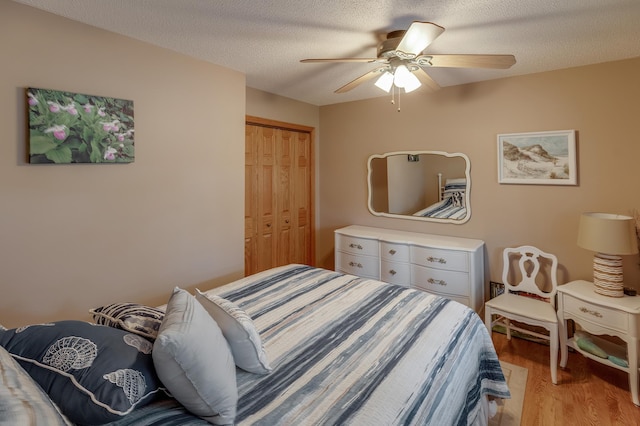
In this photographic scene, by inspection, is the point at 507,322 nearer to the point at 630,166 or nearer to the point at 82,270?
the point at 630,166

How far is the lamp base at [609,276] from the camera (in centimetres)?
228

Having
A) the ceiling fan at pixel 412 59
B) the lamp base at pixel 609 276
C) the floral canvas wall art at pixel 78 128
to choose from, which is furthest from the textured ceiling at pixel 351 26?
the lamp base at pixel 609 276

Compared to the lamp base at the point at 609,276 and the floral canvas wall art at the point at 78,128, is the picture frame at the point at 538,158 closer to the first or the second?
the lamp base at the point at 609,276

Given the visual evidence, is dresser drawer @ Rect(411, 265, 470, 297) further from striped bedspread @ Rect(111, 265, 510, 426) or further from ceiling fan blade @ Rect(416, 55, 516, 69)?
ceiling fan blade @ Rect(416, 55, 516, 69)

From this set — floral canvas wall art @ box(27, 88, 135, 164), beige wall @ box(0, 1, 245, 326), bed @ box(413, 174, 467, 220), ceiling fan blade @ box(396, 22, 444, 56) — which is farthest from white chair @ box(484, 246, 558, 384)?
floral canvas wall art @ box(27, 88, 135, 164)

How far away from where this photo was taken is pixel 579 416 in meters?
2.03

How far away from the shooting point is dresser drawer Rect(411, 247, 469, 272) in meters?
2.96

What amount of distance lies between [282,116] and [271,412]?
323 centimetres

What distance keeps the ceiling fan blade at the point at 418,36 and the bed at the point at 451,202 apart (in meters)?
1.76

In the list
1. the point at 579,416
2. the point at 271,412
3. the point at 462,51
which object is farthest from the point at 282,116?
the point at 579,416

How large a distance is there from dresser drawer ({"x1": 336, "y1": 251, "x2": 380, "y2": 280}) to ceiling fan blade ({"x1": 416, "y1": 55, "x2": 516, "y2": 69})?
6.53 feet

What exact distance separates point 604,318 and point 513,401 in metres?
0.82

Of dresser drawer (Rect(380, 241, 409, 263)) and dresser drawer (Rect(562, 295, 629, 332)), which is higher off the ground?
dresser drawer (Rect(380, 241, 409, 263))

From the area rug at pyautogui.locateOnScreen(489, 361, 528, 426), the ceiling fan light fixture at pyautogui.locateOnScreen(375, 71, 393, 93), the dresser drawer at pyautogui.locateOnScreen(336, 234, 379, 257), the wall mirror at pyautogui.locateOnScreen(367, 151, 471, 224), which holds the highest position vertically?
the ceiling fan light fixture at pyautogui.locateOnScreen(375, 71, 393, 93)
